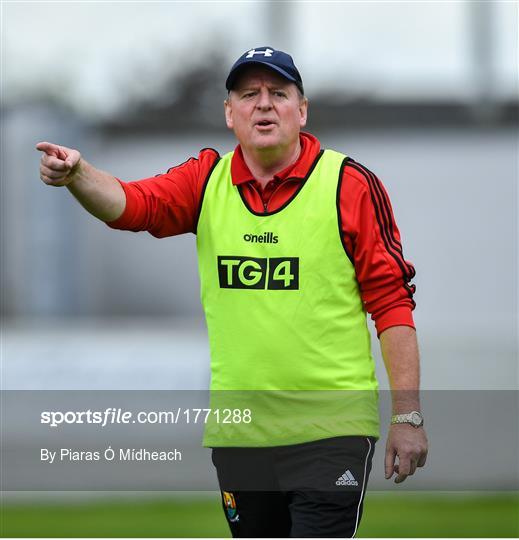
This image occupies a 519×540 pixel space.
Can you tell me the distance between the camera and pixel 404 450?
14.0ft

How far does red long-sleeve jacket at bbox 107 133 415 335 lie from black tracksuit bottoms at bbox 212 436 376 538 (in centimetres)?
47

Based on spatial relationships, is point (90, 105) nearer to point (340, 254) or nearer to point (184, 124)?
point (184, 124)

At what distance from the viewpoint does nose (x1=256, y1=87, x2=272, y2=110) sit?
4.39 m

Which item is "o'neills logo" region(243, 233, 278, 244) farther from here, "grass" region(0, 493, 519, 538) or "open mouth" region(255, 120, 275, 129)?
"grass" region(0, 493, 519, 538)

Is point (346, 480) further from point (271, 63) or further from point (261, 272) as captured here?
point (271, 63)

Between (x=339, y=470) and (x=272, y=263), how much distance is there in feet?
2.44

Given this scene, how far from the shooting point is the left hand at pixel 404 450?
4.25 m

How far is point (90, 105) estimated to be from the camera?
1869cm

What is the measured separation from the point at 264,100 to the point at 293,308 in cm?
73

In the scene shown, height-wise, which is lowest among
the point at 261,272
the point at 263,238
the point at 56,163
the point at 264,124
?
the point at 261,272

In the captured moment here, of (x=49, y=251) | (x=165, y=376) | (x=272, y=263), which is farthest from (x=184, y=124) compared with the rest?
(x=272, y=263)
